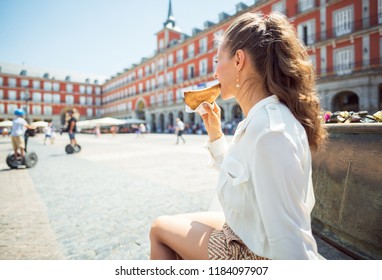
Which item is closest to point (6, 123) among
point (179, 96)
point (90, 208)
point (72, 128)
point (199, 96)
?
point (72, 128)

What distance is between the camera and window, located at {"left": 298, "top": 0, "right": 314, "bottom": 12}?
62.3ft

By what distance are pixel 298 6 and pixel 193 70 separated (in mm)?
14479

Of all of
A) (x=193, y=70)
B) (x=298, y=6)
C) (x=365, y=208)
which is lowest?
(x=365, y=208)

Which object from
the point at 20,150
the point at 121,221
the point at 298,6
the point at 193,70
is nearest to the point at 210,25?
the point at 193,70

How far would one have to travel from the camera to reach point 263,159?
0.69 meters

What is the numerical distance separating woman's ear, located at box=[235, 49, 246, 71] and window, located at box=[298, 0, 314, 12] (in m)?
22.8

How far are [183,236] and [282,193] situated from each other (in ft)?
1.77

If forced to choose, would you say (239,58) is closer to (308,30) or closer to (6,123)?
(6,123)

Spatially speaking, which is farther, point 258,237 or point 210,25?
point 210,25

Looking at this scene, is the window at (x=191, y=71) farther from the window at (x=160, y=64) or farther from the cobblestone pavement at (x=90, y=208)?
the cobblestone pavement at (x=90, y=208)

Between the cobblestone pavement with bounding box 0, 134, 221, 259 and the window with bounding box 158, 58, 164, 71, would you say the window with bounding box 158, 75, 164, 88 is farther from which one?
the cobblestone pavement with bounding box 0, 134, 221, 259

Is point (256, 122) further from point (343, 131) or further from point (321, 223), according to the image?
point (321, 223)

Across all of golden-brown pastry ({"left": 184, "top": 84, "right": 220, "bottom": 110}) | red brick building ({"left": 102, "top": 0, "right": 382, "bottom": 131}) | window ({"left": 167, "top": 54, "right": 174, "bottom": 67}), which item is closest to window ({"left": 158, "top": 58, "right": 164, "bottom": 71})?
window ({"left": 167, "top": 54, "right": 174, "bottom": 67})

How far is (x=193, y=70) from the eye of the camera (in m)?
31.2
